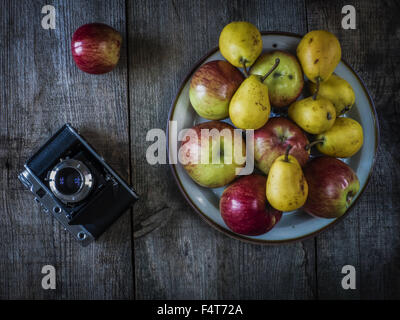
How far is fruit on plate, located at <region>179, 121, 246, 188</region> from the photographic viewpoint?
616 millimetres

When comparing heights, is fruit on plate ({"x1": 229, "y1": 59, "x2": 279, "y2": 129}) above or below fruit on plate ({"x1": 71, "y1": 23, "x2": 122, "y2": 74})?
below

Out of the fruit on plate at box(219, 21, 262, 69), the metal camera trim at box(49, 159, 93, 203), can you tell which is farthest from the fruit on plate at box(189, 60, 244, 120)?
the metal camera trim at box(49, 159, 93, 203)

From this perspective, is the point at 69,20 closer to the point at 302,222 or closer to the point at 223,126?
the point at 223,126

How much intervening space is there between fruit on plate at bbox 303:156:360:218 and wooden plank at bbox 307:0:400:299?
0.11 metres

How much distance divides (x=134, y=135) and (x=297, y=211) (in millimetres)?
351

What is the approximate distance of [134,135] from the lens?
2.37 feet

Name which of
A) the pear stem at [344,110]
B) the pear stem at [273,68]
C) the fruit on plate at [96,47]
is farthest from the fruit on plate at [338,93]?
the fruit on plate at [96,47]

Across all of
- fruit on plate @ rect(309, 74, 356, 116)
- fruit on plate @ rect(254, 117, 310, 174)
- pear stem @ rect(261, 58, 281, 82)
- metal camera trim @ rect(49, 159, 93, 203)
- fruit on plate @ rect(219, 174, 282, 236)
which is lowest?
fruit on plate @ rect(219, 174, 282, 236)

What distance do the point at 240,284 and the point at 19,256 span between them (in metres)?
0.45

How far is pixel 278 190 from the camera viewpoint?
57cm

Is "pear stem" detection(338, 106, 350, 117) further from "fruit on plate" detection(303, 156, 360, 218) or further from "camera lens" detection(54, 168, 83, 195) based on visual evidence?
"camera lens" detection(54, 168, 83, 195)

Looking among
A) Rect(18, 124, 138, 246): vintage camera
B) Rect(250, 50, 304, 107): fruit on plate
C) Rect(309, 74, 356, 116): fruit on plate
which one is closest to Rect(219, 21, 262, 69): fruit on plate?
Rect(250, 50, 304, 107): fruit on plate

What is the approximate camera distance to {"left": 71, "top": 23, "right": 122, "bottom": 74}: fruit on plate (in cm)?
66

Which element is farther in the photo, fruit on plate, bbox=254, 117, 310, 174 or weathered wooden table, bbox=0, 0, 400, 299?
weathered wooden table, bbox=0, 0, 400, 299
